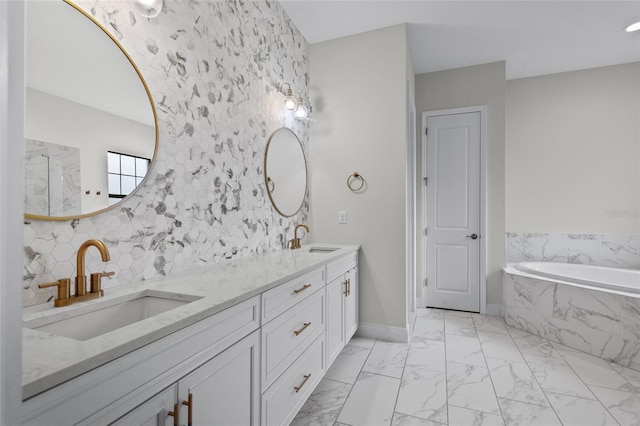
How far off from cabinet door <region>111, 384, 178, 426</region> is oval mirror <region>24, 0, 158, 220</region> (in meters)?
0.70

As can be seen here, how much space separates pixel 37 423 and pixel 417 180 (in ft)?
12.2

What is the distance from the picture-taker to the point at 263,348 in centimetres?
129

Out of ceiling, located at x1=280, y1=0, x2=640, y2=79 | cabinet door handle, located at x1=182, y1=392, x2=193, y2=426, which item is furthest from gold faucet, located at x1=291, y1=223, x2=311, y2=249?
ceiling, located at x1=280, y1=0, x2=640, y2=79

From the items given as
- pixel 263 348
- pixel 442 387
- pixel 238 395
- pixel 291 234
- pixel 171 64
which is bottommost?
pixel 442 387

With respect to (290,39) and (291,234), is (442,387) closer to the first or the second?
(291,234)

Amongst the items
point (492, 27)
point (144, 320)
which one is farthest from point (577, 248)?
point (144, 320)

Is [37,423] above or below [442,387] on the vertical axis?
above

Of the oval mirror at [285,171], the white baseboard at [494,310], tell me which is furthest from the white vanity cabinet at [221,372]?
the white baseboard at [494,310]

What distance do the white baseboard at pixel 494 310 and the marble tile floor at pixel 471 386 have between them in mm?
590

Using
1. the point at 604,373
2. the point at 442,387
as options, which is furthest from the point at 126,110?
the point at 604,373

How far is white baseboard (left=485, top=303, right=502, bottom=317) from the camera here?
3.43 meters

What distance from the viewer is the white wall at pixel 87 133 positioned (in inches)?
39.7

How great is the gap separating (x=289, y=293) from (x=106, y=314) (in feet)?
2.44

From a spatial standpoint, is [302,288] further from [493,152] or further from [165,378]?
[493,152]
